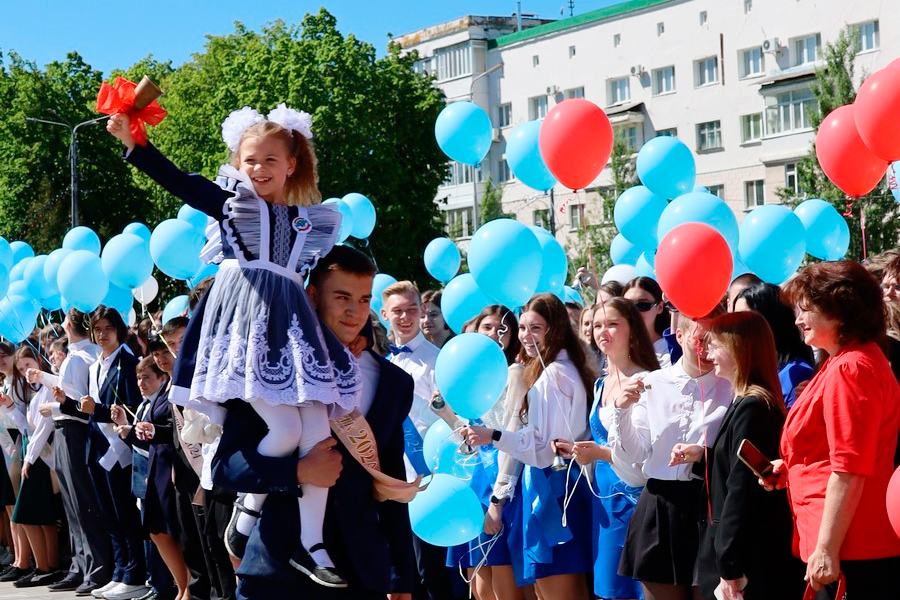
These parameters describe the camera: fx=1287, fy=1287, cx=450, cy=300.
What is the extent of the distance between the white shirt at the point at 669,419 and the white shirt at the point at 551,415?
0.73 metres

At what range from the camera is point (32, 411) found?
11258 millimetres

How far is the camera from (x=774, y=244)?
861cm

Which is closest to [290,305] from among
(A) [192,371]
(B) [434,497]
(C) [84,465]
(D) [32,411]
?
(A) [192,371]

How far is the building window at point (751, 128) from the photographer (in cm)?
4881

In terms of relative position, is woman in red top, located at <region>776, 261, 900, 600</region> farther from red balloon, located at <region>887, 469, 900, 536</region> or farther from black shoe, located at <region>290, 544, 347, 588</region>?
black shoe, located at <region>290, 544, 347, 588</region>

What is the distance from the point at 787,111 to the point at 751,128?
Answer: 9.68ft

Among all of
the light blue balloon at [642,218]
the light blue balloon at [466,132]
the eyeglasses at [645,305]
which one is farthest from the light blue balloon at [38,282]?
the eyeglasses at [645,305]

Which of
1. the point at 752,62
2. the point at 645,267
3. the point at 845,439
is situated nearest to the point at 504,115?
the point at 752,62

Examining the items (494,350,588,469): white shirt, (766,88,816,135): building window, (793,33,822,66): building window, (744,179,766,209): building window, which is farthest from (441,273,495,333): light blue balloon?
(744,179,766,209): building window

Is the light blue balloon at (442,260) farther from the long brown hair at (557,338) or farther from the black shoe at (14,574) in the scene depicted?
the long brown hair at (557,338)

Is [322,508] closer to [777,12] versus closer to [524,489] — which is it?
[524,489]

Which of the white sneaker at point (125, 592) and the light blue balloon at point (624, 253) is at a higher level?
the light blue balloon at point (624, 253)

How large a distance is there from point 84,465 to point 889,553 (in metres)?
7.67

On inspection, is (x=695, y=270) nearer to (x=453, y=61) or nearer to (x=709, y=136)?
(x=709, y=136)
